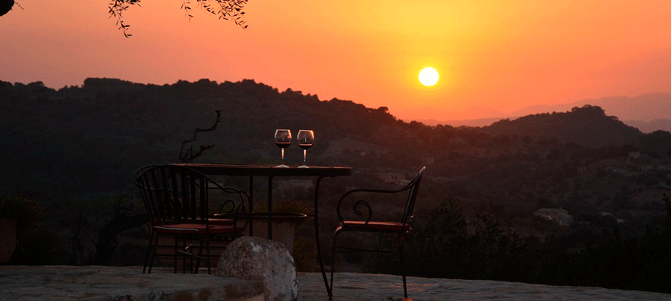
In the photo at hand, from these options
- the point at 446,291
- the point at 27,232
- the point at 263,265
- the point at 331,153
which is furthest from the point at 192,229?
the point at 331,153

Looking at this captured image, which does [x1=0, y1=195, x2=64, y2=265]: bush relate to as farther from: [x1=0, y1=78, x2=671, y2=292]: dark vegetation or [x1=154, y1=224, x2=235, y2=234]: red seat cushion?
[x1=0, y1=78, x2=671, y2=292]: dark vegetation

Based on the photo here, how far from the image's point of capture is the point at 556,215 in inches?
1287

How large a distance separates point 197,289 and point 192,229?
129 centimetres

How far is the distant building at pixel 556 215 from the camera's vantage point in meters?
31.3

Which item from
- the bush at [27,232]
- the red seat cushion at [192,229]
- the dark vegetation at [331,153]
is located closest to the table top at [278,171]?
the red seat cushion at [192,229]

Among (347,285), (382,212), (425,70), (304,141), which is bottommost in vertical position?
(382,212)

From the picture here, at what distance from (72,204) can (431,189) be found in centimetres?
1559

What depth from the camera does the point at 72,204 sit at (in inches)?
1168

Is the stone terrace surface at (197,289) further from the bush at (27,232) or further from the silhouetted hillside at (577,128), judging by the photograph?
the silhouetted hillside at (577,128)

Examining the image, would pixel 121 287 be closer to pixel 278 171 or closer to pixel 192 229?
pixel 192 229

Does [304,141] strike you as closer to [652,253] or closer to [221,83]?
[652,253]

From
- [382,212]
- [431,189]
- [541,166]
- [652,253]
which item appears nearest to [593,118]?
[541,166]

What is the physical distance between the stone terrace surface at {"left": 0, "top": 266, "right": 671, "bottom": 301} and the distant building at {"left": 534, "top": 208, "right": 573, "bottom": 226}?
25.5 m

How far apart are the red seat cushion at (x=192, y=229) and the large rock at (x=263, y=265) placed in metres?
0.48
